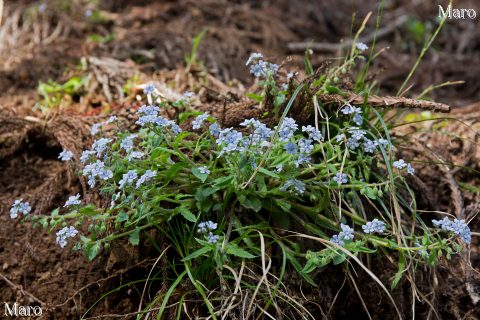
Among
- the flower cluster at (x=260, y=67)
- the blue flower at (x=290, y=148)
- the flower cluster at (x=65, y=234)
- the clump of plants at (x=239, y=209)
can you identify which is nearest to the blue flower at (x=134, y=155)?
the clump of plants at (x=239, y=209)

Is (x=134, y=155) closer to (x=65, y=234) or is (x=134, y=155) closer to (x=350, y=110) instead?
(x=65, y=234)

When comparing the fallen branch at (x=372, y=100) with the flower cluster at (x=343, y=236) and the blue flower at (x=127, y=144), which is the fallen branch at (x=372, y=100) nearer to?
the flower cluster at (x=343, y=236)

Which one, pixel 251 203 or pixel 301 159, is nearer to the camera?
pixel 301 159

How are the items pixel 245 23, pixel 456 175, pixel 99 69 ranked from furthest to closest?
pixel 245 23 < pixel 99 69 < pixel 456 175

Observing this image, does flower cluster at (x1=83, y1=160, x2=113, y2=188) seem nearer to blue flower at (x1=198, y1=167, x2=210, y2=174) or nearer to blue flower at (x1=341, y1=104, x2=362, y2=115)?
blue flower at (x1=198, y1=167, x2=210, y2=174)

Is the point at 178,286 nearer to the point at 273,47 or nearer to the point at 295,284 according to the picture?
the point at 295,284

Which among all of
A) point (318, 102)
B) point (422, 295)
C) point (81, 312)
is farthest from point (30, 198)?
point (422, 295)

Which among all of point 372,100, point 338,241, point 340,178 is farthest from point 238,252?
point 372,100

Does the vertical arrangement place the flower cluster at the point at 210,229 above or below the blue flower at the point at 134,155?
below

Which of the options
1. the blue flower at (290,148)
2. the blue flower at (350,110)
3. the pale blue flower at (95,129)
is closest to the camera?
the blue flower at (290,148)
